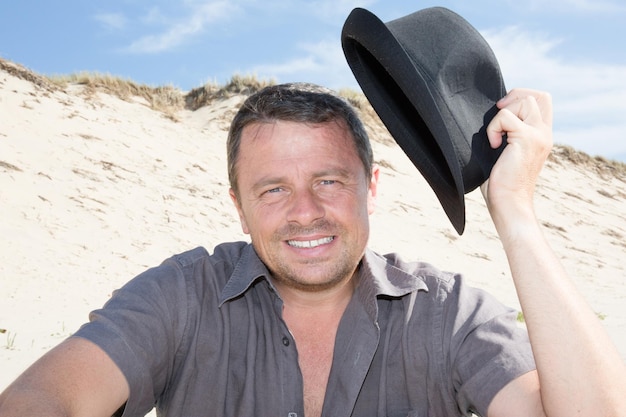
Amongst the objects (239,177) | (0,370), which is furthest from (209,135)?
(239,177)

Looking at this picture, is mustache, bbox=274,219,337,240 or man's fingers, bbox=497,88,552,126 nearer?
Result: man's fingers, bbox=497,88,552,126

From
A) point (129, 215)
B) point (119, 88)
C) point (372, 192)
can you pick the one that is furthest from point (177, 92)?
point (372, 192)

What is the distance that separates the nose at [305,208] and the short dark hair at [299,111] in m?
0.32

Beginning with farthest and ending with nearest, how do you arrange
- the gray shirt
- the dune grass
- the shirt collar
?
the dune grass, the shirt collar, the gray shirt

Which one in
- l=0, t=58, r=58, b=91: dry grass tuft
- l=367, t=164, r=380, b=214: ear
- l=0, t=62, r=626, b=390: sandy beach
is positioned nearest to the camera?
l=367, t=164, r=380, b=214: ear

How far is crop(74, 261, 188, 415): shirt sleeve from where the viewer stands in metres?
2.20

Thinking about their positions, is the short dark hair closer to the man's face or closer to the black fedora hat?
the man's face

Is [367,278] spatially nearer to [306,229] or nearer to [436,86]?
[306,229]

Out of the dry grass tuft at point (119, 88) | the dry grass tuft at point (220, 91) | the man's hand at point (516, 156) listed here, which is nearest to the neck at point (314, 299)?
the man's hand at point (516, 156)

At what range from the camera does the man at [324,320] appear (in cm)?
205

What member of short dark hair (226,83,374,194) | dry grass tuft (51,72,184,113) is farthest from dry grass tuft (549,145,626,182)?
short dark hair (226,83,374,194)

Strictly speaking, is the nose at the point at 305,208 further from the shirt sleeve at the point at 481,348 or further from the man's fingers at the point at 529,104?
the man's fingers at the point at 529,104

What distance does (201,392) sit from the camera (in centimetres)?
242

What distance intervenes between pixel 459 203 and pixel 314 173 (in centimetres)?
70
